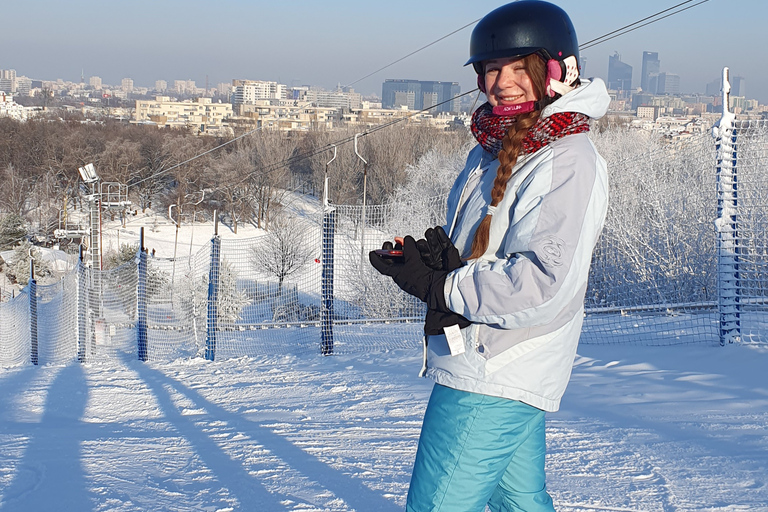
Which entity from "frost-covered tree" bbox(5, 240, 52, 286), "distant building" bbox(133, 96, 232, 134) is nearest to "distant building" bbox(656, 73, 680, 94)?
"distant building" bbox(133, 96, 232, 134)

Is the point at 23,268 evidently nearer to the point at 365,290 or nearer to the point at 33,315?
the point at 365,290

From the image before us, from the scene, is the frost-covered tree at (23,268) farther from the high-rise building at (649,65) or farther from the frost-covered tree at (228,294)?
the high-rise building at (649,65)

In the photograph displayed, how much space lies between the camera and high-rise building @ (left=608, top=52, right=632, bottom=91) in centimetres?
10799

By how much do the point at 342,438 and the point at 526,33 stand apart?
305cm

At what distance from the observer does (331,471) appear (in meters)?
3.72

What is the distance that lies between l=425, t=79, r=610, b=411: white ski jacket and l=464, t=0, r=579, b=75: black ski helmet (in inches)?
5.5

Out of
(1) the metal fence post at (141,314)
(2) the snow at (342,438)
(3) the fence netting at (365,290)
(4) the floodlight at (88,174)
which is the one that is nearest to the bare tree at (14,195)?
(4) the floodlight at (88,174)

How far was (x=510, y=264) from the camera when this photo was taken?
5.94ft

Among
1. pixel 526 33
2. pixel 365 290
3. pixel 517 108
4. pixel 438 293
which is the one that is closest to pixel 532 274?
pixel 438 293

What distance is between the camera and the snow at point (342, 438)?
3338 mm

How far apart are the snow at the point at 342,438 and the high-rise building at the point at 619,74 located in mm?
101997

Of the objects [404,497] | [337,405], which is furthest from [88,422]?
[404,497]

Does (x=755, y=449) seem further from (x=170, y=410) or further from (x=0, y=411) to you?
(x=0, y=411)

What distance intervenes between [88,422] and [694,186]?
13.5 metres
